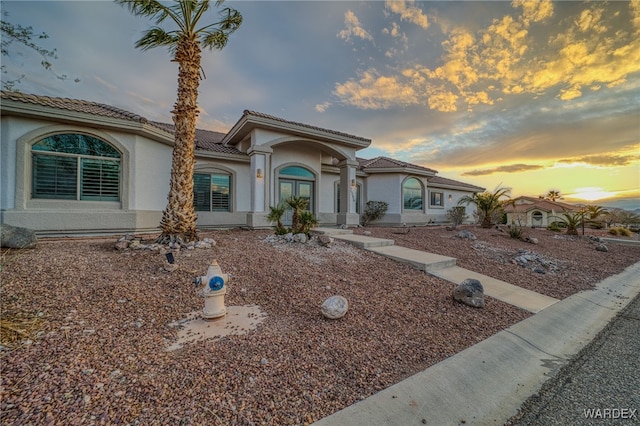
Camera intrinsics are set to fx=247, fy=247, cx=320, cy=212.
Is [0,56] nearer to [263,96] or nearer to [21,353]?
[263,96]

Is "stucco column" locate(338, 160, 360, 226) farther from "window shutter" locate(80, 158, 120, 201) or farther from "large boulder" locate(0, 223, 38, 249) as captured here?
"large boulder" locate(0, 223, 38, 249)

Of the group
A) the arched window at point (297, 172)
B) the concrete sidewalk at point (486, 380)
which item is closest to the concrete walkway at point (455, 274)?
the concrete sidewalk at point (486, 380)

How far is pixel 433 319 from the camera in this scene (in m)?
4.08

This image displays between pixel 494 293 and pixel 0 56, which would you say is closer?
pixel 494 293

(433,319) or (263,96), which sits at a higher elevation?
(263,96)

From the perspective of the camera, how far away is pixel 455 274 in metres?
6.36

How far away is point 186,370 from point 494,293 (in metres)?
5.95

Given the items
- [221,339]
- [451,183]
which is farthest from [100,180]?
[451,183]

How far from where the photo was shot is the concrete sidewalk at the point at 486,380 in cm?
220

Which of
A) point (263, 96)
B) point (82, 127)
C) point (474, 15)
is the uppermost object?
point (474, 15)

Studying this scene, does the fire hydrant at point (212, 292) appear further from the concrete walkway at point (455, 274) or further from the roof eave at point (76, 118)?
the roof eave at point (76, 118)

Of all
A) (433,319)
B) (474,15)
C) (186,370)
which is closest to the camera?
(186,370)

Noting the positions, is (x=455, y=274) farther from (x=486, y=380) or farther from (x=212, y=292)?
(x=212, y=292)

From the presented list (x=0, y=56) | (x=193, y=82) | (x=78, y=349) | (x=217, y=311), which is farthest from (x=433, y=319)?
(x=0, y=56)
